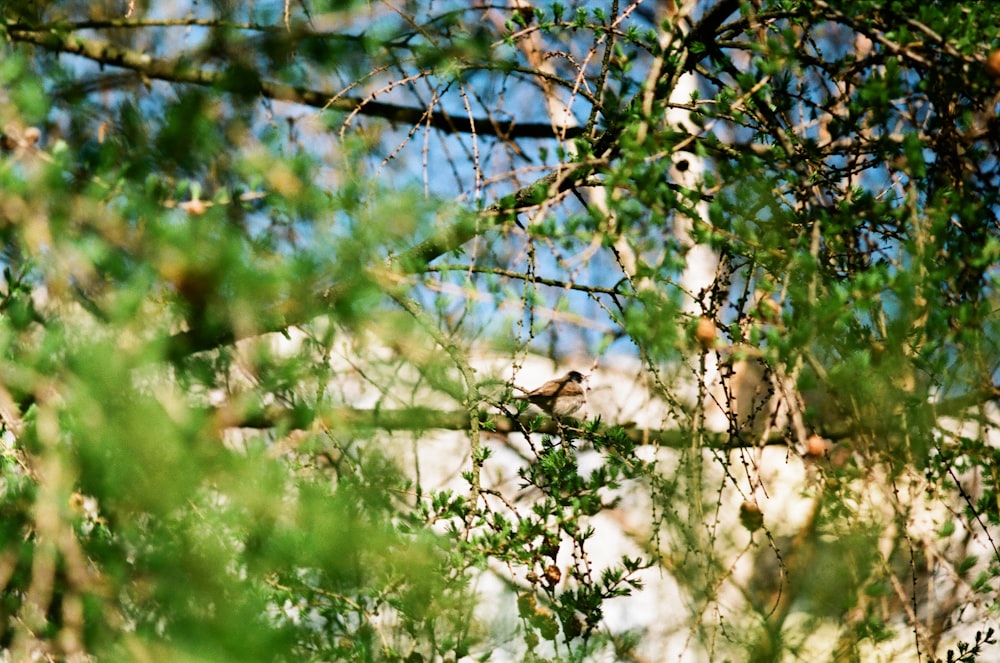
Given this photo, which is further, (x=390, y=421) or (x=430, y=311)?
(x=390, y=421)

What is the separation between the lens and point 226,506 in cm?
176

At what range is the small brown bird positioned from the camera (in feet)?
6.42

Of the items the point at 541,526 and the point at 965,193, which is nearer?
the point at 965,193

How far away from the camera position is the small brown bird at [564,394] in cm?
196

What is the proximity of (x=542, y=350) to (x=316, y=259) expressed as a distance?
920mm

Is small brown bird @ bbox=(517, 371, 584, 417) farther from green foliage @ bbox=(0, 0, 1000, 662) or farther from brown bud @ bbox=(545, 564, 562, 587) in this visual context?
brown bud @ bbox=(545, 564, 562, 587)

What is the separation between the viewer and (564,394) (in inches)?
78.7

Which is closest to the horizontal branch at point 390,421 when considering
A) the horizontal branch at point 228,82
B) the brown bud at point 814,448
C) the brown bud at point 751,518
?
the brown bud at point 814,448

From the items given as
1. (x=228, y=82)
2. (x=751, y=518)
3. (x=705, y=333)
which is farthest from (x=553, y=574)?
(x=228, y=82)

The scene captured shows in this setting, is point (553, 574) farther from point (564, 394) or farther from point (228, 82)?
point (228, 82)

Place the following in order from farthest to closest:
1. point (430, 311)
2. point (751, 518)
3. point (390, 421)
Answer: point (390, 421) < point (430, 311) < point (751, 518)

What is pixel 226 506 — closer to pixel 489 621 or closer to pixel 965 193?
pixel 489 621

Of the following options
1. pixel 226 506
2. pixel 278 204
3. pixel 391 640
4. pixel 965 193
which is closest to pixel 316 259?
pixel 278 204

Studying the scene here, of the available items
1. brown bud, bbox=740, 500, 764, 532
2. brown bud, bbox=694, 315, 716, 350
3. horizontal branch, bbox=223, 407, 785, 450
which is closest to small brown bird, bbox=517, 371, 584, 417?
horizontal branch, bbox=223, 407, 785, 450
